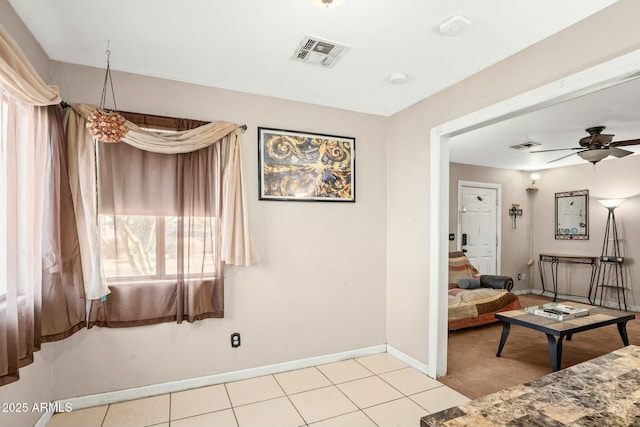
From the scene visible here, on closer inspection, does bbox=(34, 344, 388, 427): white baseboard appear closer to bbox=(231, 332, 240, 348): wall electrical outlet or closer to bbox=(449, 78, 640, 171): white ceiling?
bbox=(231, 332, 240, 348): wall electrical outlet

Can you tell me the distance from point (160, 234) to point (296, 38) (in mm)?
1735

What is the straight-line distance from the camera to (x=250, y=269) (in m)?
2.82

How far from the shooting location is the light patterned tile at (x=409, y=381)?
262cm

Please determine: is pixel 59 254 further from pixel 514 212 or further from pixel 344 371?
pixel 514 212

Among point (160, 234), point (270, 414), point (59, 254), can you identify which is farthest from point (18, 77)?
point (270, 414)

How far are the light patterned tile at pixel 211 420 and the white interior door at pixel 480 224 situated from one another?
477 cm

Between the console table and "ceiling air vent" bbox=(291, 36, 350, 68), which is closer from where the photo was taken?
"ceiling air vent" bbox=(291, 36, 350, 68)

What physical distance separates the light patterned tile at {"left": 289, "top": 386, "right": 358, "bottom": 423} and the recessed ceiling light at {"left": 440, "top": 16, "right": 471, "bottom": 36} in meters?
2.58

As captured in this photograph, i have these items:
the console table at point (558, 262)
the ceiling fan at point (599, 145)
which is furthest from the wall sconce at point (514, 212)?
the ceiling fan at point (599, 145)

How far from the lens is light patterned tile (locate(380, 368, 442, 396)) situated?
262 centimetres

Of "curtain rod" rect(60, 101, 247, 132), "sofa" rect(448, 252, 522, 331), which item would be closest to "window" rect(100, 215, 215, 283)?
"curtain rod" rect(60, 101, 247, 132)

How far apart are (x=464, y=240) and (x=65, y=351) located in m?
5.72

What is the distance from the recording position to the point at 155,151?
2.42m

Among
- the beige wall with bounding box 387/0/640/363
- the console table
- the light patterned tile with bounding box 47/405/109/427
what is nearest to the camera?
the beige wall with bounding box 387/0/640/363
